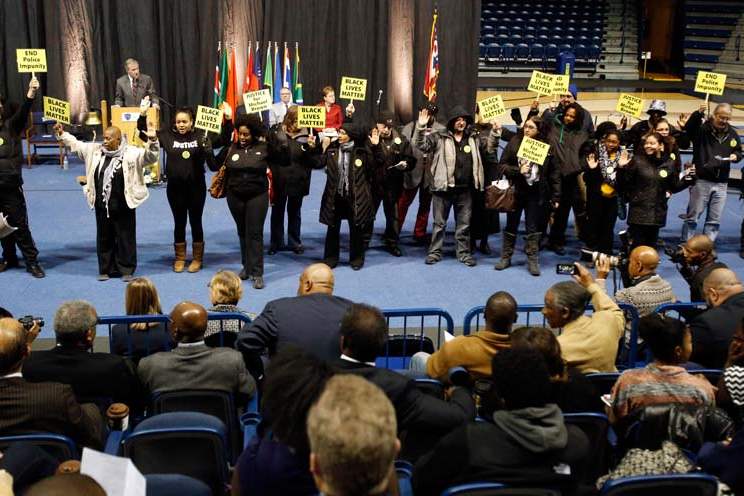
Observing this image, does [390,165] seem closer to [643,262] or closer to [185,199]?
[185,199]

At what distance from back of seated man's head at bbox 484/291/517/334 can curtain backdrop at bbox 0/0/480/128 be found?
1145cm

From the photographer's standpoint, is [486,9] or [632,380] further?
[486,9]

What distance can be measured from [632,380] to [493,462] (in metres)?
1.17

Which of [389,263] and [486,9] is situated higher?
[486,9]

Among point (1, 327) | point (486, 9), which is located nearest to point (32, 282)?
point (1, 327)

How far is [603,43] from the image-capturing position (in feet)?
87.2

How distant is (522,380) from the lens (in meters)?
3.21

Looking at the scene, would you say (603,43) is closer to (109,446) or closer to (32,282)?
(32,282)

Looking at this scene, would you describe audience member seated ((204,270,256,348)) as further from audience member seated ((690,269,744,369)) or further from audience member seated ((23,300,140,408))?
audience member seated ((690,269,744,369))

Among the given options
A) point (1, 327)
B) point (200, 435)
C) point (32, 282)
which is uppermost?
point (1, 327)

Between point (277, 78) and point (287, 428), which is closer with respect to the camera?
point (287, 428)

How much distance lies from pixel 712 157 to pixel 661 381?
19.5ft

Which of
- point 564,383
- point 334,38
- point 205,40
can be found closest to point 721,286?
point 564,383

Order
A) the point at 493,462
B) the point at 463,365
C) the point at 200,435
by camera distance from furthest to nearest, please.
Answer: the point at 463,365 < the point at 200,435 < the point at 493,462
